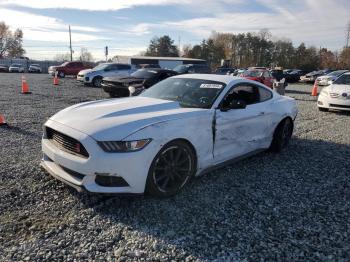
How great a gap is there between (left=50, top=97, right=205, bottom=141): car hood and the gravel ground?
0.88 meters

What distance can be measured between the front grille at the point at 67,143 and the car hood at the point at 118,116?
146 millimetres

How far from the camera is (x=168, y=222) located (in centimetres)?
367

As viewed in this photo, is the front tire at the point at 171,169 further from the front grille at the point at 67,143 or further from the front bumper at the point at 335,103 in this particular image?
the front bumper at the point at 335,103

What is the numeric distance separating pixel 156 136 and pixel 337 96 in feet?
31.8

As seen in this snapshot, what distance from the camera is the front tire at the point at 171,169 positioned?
3.95 m

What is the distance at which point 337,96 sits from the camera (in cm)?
1156

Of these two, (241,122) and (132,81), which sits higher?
(132,81)

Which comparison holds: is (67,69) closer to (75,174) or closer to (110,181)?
(75,174)

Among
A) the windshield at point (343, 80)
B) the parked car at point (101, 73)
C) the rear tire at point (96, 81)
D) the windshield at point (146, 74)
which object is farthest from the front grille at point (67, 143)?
the rear tire at point (96, 81)

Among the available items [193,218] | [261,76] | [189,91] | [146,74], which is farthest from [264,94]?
[261,76]

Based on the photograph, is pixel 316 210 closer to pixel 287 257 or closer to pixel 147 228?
pixel 287 257

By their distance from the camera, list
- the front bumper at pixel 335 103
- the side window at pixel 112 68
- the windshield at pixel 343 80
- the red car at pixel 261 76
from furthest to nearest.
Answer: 1. the side window at pixel 112 68
2. the red car at pixel 261 76
3. the windshield at pixel 343 80
4. the front bumper at pixel 335 103

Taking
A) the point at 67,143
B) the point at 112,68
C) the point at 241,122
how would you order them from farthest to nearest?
the point at 112,68, the point at 241,122, the point at 67,143

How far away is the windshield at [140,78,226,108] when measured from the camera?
4.92 m
